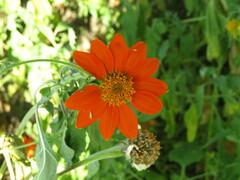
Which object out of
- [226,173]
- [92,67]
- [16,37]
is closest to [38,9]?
[16,37]

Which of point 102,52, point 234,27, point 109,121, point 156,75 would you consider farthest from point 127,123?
point 234,27

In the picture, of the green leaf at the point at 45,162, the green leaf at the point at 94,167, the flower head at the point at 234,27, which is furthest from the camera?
the flower head at the point at 234,27

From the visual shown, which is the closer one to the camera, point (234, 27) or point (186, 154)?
point (234, 27)

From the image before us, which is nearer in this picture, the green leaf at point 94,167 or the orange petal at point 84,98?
the orange petal at point 84,98

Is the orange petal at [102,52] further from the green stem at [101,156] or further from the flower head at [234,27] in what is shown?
the flower head at [234,27]

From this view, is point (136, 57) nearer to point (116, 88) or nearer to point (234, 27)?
point (116, 88)

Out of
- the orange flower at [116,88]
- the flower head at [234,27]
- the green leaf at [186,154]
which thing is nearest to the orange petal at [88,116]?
the orange flower at [116,88]
